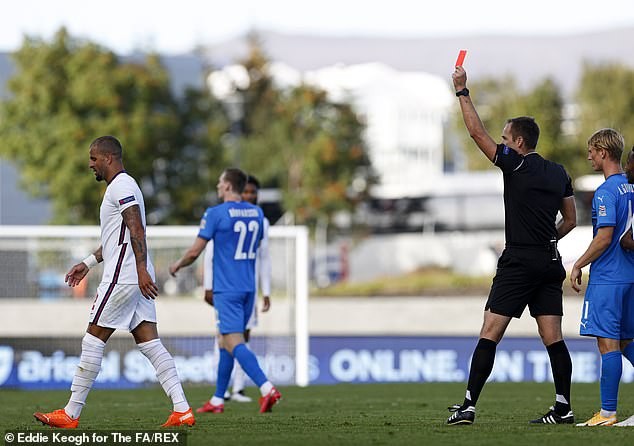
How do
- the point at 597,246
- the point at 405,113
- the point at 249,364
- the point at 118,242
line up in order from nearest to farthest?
the point at 597,246
the point at 118,242
the point at 249,364
the point at 405,113

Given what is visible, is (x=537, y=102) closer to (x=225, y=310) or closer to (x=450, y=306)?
(x=450, y=306)

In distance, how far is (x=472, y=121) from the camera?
8.45 meters

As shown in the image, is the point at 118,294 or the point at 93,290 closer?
the point at 118,294

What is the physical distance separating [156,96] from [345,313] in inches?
730

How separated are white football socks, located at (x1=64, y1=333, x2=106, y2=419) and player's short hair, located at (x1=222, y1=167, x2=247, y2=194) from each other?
9.86 feet

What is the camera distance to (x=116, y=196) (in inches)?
348

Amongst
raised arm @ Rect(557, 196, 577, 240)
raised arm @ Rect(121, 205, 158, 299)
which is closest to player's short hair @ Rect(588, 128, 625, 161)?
raised arm @ Rect(557, 196, 577, 240)

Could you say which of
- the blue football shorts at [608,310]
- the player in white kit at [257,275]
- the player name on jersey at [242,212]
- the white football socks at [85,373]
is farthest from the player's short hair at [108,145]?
the player in white kit at [257,275]

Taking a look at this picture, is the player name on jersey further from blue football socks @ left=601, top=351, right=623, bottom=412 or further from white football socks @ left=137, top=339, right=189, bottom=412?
blue football socks @ left=601, top=351, right=623, bottom=412

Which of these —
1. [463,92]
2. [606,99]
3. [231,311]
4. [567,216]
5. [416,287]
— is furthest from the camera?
[606,99]

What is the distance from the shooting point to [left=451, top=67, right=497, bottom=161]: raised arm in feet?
27.7

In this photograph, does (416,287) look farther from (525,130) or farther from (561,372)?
(525,130)

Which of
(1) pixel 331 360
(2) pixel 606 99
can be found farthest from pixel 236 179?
(2) pixel 606 99

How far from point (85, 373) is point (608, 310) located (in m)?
3.67
